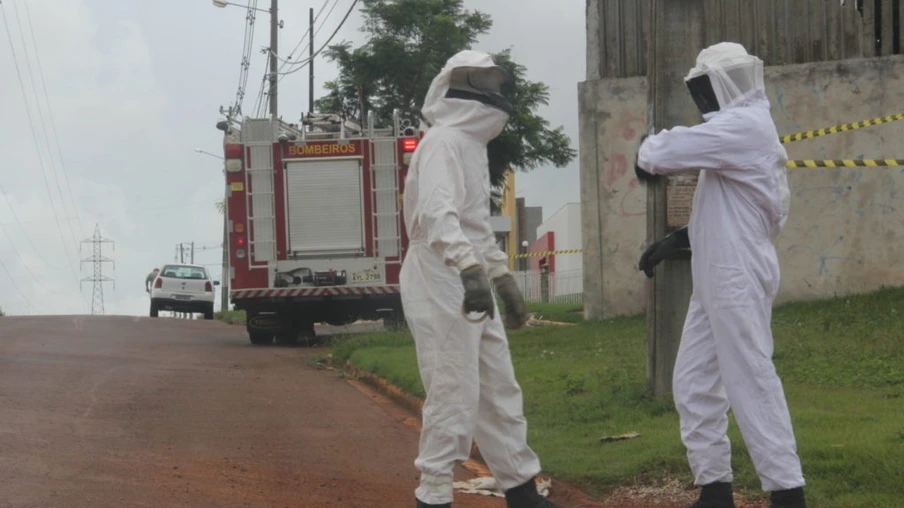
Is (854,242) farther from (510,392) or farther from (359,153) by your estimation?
(510,392)

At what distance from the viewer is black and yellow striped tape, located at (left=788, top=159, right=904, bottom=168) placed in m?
14.7

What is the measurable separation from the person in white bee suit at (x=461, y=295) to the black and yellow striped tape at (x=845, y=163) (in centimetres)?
941

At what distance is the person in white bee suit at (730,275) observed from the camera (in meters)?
5.65

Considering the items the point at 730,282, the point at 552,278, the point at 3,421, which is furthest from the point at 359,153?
the point at 552,278

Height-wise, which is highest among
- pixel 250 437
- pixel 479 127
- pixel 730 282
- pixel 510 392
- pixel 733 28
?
pixel 733 28

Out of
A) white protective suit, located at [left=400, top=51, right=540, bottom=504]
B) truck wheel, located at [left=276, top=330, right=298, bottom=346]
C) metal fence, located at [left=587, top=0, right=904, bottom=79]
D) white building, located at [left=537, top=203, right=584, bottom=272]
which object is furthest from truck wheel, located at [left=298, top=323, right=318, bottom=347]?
white building, located at [left=537, top=203, right=584, bottom=272]

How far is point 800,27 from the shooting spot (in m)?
15.7

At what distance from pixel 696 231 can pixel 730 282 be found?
353 millimetres

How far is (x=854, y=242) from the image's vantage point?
15336 millimetres

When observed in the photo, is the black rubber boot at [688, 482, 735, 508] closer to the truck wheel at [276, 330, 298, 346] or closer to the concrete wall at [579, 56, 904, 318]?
the concrete wall at [579, 56, 904, 318]

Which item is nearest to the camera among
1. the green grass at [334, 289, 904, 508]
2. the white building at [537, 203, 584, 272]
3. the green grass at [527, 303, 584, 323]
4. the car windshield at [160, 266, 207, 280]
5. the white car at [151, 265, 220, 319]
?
the green grass at [334, 289, 904, 508]

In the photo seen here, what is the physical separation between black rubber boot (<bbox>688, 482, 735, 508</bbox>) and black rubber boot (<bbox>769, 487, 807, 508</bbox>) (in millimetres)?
424

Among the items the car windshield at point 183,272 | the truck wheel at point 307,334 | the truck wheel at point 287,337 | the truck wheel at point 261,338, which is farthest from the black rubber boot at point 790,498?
the car windshield at point 183,272

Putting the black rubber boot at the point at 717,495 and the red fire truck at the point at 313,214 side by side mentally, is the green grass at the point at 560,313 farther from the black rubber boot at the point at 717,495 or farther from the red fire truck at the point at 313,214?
the black rubber boot at the point at 717,495
